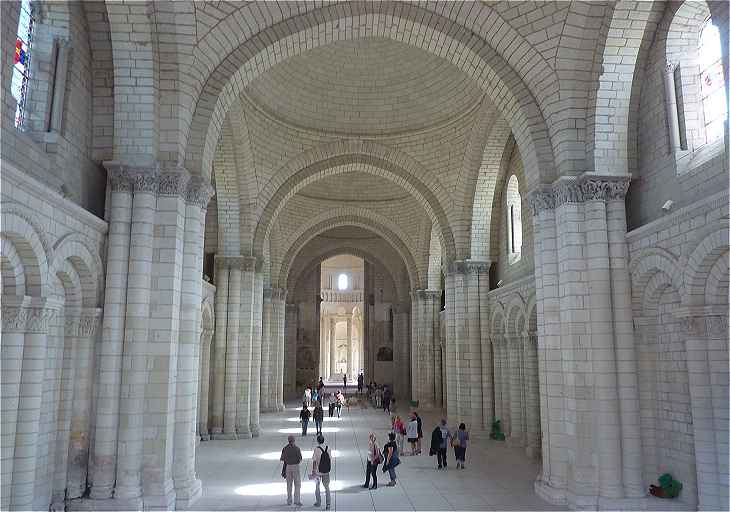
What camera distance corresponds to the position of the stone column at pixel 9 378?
337 inches

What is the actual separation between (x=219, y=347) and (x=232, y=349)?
1.53 feet

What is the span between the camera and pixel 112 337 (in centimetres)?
1077

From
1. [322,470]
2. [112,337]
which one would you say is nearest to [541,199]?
[322,470]

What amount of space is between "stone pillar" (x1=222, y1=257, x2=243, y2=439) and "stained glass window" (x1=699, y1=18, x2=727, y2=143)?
15.3 meters

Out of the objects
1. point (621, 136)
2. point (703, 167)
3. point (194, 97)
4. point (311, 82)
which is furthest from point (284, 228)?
point (703, 167)

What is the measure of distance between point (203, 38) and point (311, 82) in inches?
393

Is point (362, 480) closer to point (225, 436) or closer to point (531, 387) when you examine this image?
point (531, 387)

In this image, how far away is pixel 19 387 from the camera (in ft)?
29.2

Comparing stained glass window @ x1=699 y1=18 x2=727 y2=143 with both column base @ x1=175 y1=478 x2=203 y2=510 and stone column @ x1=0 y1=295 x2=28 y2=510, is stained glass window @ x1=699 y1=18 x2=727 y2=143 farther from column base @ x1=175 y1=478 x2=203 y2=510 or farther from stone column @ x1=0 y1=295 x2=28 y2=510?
stone column @ x1=0 y1=295 x2=28 y2=510

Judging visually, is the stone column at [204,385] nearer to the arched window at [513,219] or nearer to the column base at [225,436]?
the column base at [225,436]

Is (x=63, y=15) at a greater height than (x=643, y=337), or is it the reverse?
(x=63, y=15)

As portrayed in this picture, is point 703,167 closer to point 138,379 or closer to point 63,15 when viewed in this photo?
point 138,379

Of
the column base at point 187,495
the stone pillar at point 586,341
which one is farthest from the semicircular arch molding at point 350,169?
the column base at point 187,495

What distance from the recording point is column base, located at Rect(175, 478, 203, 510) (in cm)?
1088
